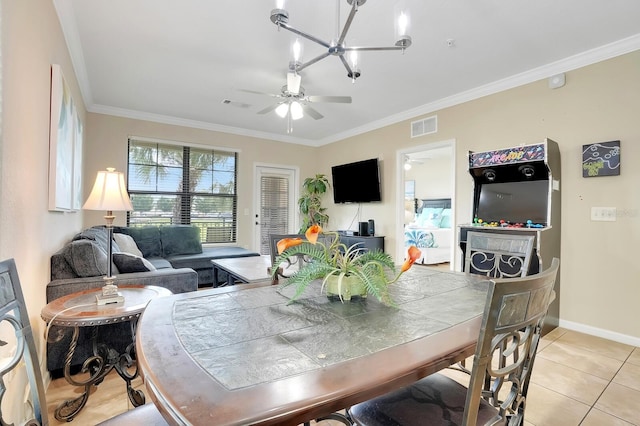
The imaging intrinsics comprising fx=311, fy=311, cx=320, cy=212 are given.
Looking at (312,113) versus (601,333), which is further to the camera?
(312,113)

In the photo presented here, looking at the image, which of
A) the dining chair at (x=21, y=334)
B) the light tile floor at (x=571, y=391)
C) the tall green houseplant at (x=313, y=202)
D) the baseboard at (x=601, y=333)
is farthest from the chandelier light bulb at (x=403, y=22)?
the tall green houseplant at (x=313, y=202)

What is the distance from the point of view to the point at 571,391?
2027 mm

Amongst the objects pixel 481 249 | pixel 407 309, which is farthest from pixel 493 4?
pixel 407 309

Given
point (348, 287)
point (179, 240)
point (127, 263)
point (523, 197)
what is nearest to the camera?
point (348, 287)

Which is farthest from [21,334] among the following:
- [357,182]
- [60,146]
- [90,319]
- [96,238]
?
[357,182]

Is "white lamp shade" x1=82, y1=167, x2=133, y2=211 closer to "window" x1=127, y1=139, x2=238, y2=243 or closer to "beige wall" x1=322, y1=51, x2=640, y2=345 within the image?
"window" x1=127, y1=139, x2=238, y2=243

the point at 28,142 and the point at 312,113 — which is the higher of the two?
the point at 312,113

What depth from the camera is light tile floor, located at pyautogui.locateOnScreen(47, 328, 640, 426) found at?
5.80 feet

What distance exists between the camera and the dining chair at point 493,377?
2.39 ft

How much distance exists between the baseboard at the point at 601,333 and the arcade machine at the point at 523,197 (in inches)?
4.0

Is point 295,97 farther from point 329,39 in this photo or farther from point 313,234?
point 313,234

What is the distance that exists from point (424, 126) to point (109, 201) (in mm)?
3985

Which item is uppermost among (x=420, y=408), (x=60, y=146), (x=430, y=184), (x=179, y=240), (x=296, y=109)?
(x=296, y=109)

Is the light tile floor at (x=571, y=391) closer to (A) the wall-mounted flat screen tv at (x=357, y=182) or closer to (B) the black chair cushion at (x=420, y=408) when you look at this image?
(B) the black chair cushion at (x=420, y=408)
